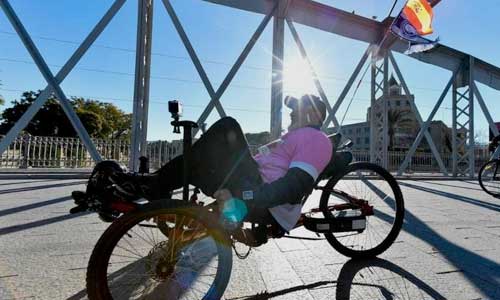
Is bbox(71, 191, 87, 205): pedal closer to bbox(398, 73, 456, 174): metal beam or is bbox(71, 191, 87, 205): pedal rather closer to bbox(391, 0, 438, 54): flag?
bbox(391, 0, 438, 54): flag

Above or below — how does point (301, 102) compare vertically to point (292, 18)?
below

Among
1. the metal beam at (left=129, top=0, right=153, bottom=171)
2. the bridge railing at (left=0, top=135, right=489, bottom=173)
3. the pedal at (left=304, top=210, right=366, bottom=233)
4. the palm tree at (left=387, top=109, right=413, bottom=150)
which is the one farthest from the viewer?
the palm tree at (left=387, top=109, right=413, bottom=150)

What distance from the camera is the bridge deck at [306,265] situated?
1362mm

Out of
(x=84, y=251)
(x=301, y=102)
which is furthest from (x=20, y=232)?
(x=301, y=102)

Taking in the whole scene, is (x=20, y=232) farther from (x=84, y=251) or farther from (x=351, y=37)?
(x=351, y=37)

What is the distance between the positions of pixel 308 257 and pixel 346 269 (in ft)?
0.79

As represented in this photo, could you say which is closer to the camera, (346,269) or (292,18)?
(346,269)

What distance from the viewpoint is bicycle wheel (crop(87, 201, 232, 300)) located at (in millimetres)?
1071

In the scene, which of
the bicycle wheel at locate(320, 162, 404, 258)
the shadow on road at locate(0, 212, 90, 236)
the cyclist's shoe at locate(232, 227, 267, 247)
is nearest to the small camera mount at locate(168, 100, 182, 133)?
the cyclist's shoe at locate(232, 227, 267, 247)

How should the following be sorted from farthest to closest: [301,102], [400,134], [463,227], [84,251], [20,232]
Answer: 1. [400,134]
2. [463,227]
3. [20,232]
4. [84,251]
5. [301,102]

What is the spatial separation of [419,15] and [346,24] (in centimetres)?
169

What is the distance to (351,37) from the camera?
22.9ft

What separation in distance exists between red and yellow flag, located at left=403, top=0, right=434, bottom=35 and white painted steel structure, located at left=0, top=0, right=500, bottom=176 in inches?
33.9

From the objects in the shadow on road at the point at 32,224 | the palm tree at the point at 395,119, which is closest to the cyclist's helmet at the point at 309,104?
the shadow on road at the point at 32,224
